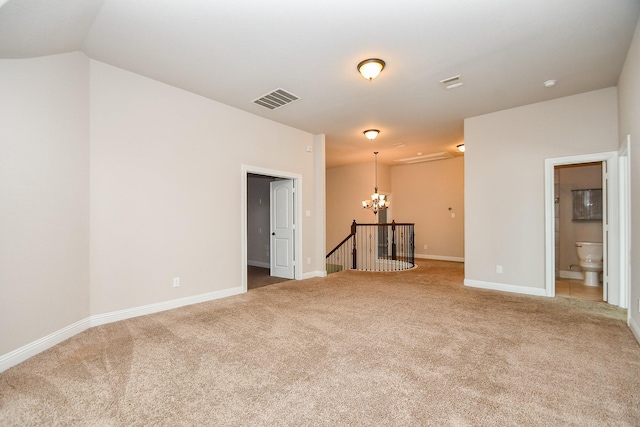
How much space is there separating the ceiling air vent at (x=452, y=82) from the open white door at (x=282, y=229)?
10.8ft

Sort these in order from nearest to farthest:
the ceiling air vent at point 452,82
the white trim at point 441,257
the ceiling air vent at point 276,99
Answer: the ceiling air vent at point 452,82 → the ceiling air vent at point 276,99 → the white trim at point 441,257

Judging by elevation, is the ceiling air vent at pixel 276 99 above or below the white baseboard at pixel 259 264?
above

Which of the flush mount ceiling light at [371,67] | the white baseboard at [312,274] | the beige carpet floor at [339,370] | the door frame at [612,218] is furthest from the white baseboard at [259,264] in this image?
the door frame at [612,218]

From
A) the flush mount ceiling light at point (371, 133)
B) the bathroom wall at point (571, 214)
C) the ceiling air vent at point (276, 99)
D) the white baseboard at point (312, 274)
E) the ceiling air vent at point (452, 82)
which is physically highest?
the ceiling air vent at point (276, 99)

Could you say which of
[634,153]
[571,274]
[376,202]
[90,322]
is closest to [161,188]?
[90,322]

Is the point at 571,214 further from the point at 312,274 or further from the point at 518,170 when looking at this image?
the point at 312,274

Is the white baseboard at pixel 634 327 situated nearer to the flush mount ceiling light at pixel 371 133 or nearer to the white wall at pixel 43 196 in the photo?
the flush mount ceiling light at pixel 371 133

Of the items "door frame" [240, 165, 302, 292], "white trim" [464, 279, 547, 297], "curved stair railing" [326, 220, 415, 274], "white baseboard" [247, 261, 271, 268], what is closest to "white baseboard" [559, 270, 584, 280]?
"white trim" [464, 279, 547, 297]

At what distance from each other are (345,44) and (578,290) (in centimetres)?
563

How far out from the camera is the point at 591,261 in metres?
5.53

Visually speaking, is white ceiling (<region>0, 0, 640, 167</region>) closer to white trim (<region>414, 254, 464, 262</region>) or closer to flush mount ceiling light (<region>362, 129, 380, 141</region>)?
flush mount ceiling light (<region>362, 129, 380, 141</region>)

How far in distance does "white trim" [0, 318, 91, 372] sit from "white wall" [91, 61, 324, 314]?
26 centimetres

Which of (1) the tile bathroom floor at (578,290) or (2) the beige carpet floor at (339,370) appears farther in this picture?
(1) the tile bathroom floor at (578,290)

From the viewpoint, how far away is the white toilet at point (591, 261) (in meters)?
5.51
